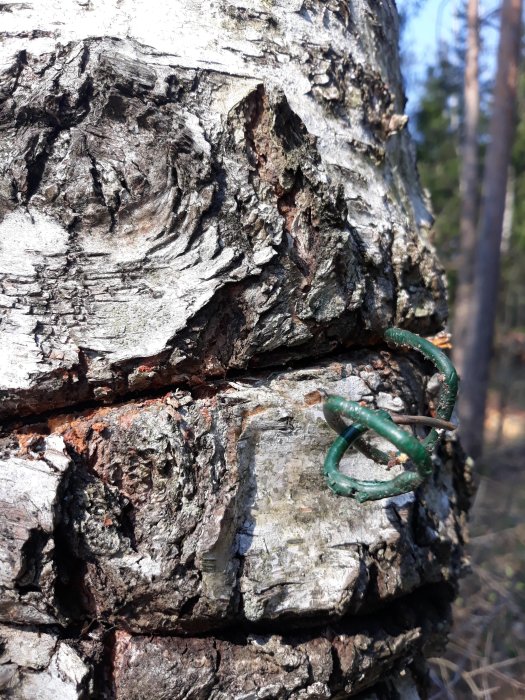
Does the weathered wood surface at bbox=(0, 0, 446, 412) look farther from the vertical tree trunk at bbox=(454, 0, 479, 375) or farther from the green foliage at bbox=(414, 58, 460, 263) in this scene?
the green foliage at bbox=(414, 58, 460, 263)

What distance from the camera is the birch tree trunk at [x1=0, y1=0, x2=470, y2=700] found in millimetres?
987

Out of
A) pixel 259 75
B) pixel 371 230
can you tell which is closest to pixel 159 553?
pixel 371 230

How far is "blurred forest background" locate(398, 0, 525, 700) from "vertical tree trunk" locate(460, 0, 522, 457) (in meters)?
0.01

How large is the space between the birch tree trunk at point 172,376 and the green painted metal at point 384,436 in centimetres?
10

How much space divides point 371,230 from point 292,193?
22 centimetres

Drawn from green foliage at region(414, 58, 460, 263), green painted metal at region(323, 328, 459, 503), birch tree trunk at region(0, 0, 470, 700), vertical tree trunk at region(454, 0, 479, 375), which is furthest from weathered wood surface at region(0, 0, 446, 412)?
green foliage at region(414, 58, 460, 263)

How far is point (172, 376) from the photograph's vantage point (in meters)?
1.06

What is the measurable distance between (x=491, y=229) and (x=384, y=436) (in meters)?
5.53

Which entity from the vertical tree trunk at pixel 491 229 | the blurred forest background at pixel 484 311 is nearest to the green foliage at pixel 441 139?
the blurred forest background at pixel 484 311

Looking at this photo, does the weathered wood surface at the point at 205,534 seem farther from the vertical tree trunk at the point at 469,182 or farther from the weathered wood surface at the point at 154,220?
the vertical tree trunk at the point at 469,182

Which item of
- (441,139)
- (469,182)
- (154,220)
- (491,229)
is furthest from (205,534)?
(441,139)

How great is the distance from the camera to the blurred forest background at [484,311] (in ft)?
9.05

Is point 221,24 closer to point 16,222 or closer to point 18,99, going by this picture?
point 18,99

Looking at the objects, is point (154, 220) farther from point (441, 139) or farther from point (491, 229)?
point (441, 139)
